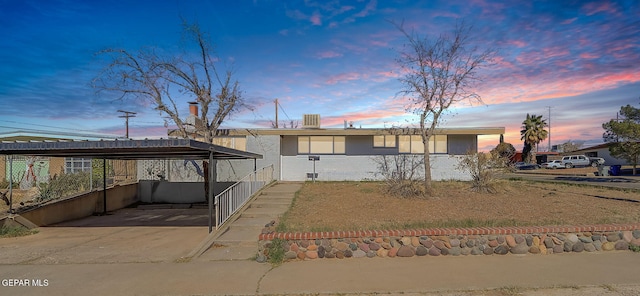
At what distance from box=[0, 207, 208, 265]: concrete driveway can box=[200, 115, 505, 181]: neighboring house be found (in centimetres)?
603

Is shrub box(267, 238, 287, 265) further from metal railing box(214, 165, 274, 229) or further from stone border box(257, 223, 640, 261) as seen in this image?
metal railing box(214, 165, 274, 229)

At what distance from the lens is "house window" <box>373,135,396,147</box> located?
18.5 m

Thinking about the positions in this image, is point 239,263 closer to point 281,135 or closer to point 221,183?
point 221,183

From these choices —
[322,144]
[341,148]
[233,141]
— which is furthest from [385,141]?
[233,141]

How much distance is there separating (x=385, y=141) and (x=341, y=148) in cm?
223

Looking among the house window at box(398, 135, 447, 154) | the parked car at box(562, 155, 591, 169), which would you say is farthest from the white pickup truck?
the house window at box(398, 135, 447, 154)

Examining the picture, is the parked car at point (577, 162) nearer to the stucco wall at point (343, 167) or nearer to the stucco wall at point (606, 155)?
the stucco wall at point (606, 155)

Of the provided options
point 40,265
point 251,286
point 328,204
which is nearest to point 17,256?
point 40,265

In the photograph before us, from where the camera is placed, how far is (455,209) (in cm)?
935

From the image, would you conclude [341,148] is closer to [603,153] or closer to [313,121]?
[313,121]

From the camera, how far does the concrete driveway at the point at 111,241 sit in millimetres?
7020

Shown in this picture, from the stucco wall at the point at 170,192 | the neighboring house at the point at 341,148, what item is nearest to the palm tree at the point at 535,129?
the neighboring house at the point at 341,148

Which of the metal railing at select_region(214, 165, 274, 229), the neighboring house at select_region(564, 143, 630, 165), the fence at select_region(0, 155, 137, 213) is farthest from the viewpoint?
the neighboring house at select_region(564, 143, 630, 165)

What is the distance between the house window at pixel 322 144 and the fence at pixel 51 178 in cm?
802
